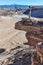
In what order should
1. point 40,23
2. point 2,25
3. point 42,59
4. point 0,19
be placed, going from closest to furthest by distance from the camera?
1. point 42,59
2. point 40,23
3. point 2,25
4. point 0,19

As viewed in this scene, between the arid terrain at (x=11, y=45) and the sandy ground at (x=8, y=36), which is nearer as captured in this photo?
the arid terrain at (x=11, y=45)

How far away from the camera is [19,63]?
11.7 meters

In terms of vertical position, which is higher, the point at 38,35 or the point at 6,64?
the point at 38,35

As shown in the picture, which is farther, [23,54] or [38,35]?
[23,54]

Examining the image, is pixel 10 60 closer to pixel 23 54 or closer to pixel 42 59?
pixel 23 54

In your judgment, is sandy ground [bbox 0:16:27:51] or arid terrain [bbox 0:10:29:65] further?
sandy ground [bbox 0:16:27:51]

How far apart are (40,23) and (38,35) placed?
36 cm

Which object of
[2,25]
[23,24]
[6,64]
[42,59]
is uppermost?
[23,24]

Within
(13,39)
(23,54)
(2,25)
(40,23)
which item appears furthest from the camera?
(2,25)

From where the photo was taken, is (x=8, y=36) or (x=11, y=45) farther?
Answer: (x=8, y=36)

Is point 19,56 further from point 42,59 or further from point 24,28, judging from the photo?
point 42,59

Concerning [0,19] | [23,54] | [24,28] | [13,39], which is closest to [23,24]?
[24,28]

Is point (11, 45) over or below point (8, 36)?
over

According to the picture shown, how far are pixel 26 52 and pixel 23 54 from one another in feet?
0.77
